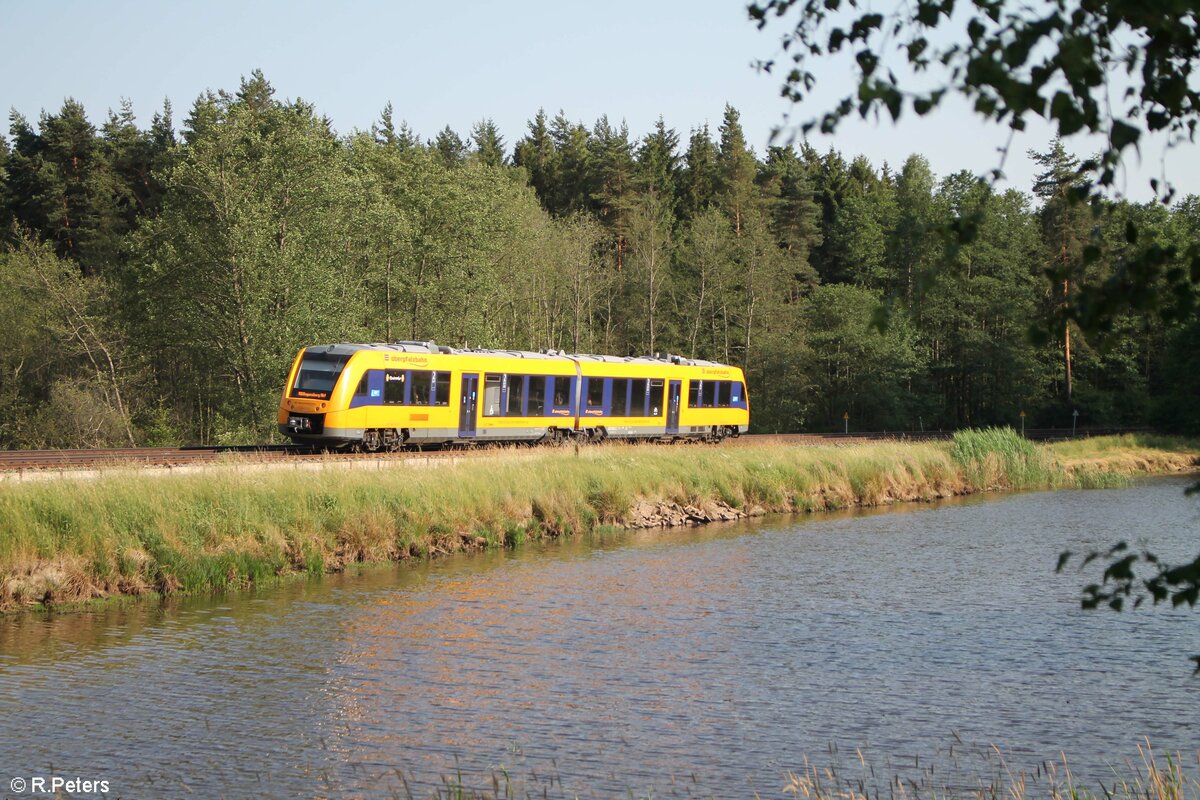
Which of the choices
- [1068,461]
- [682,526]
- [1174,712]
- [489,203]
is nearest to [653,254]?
[489,203]

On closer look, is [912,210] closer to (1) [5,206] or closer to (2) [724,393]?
(2) [724,393]

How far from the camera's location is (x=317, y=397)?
27.7 m

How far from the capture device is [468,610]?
1783cm

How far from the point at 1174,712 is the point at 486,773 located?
284 inches

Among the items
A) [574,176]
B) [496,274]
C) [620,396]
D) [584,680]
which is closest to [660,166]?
[574,176]

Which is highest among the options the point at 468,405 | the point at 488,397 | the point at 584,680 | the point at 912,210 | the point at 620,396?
the point at 912,210

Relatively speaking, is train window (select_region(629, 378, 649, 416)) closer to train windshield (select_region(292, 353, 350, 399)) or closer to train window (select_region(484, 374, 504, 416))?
train window (select_region(484, 374, 504, 416))

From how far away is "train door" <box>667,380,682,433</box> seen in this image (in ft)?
129

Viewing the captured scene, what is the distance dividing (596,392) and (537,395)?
298 cm

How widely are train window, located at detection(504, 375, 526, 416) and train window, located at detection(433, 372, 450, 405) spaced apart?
254 cm

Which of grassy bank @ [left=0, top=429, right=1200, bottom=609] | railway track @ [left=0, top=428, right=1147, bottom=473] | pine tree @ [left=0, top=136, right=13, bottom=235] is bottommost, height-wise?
grassy bank @ [left=0, top=429, right=1200, bottom=609]

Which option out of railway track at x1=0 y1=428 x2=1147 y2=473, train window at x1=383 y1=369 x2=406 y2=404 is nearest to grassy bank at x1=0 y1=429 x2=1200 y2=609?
railway track at x1=0 y1=428 x2=1147 y2=473

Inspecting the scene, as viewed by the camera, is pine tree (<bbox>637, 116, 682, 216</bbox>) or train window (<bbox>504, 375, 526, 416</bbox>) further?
pine tree (<bbox>637, 116, 682, 216</bbox>)

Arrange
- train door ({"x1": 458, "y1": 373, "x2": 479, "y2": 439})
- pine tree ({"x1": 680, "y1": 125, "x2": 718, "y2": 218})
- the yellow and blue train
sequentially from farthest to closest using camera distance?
pine tree ({"x1": 680, "y1": 125, "x2": 718, "y2": 218}), train door ({"x1": 458, "y1": 373, "x2": 479, "y2": 439}), the yellow and blue train
